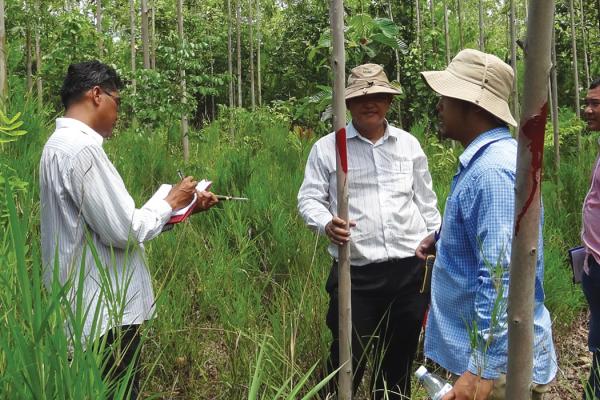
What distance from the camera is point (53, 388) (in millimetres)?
1030

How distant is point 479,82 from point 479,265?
485 millimetres

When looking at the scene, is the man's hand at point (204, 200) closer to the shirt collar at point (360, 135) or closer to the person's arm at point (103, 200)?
the person's arm at point (103, 200)

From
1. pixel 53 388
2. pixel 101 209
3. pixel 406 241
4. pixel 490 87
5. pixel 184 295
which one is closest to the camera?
pixel 53 388

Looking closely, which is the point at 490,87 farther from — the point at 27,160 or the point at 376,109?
the point at 27,160

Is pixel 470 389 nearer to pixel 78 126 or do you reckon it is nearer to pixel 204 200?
pixel 204 200

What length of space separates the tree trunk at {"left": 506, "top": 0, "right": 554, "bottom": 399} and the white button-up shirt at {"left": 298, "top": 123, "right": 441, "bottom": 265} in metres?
1.53

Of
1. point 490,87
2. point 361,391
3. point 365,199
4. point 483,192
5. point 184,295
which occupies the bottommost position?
point 361,391

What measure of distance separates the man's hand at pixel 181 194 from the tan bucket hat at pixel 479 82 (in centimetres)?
94

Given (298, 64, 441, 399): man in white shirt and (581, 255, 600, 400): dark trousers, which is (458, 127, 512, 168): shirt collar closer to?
(298, 64, 441, 399): man in white shirt

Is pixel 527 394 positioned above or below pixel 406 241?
above

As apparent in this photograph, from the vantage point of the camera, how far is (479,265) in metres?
1.53

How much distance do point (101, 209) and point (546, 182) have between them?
451 centimetres

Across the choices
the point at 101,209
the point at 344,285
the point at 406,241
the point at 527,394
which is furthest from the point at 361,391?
the point at 527,394

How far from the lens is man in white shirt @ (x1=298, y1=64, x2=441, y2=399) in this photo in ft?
8.09
